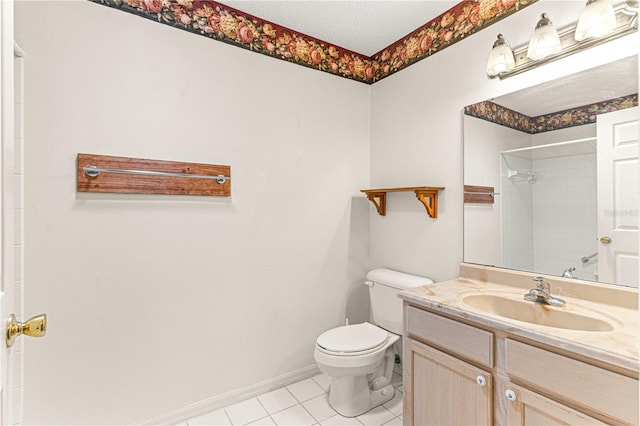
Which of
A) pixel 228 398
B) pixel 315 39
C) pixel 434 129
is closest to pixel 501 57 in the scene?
pixel 434 129

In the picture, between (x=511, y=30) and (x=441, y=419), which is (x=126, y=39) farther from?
(x=441, y=419)

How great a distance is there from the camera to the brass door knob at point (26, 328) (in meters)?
0.65

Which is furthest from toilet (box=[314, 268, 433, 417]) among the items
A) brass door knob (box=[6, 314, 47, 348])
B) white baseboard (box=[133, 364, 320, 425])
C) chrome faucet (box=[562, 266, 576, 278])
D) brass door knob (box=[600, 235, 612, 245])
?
brass door knob (box=[6, 314, 47, 348])

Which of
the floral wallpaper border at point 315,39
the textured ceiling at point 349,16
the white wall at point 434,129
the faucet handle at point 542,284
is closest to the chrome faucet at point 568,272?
the faucet handle at point 542,284

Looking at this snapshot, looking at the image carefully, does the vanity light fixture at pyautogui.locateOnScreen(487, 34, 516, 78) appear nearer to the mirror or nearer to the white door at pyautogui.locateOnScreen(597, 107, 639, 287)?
the mirror

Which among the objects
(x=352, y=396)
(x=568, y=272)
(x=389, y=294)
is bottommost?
(x=352, y=396)

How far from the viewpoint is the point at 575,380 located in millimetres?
1004

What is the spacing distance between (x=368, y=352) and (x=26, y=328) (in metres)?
1.52

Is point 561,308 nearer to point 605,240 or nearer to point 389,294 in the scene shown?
point 605,240

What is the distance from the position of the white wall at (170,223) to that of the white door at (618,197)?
1.47m

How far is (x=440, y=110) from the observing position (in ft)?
6.66

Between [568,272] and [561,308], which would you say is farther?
[568,272]

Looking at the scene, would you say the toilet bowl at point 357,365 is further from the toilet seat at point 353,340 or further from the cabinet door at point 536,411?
the cabinet door at point 536,411

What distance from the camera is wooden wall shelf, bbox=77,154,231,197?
5.13 ft
